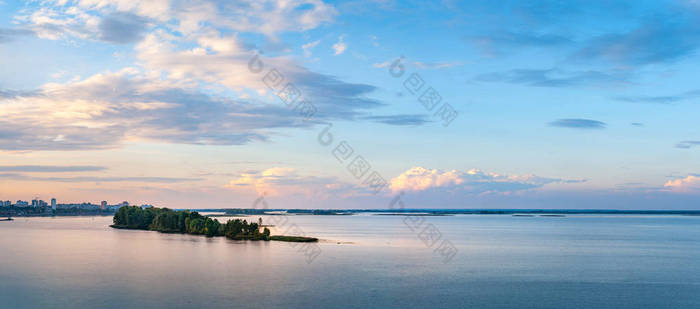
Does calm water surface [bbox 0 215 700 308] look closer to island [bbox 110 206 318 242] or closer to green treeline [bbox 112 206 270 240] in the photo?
island [bbox 110 206 318 242]

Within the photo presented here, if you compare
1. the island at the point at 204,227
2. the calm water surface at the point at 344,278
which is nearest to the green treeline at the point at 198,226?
the island at the point at 204,227

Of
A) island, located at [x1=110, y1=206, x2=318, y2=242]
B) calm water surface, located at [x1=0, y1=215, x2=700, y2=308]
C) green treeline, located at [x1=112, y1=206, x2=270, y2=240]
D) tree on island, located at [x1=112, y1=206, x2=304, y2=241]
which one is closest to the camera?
calm water surface, located at [x1=0, y1=215, x2=700, y2=308]

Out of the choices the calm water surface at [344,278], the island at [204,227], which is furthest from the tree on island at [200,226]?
the calm water surface at [344,278]

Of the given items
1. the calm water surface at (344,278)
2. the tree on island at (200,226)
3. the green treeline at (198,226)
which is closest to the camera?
the calm water surface at (344,278)

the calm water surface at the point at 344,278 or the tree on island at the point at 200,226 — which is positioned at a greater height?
the tree on island at the point at 200,226

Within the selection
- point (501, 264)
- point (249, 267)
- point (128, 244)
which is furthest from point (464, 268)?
point (128, 244)

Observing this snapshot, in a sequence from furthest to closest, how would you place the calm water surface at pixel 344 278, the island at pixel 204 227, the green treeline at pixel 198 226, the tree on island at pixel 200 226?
the green treeline at pixel 198 226, the tree on island at pixel 200 226, the island at pixel 204 227, the calm water surface at pixel 344 278

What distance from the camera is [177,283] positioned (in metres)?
67.2

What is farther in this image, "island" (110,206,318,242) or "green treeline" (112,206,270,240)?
"green treeline" (112,206,270,240)

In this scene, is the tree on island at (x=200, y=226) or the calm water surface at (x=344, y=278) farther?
the tree on island at (x=200, y=226)

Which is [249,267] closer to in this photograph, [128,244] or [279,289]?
[279,289]

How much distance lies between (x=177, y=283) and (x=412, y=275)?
100 feet

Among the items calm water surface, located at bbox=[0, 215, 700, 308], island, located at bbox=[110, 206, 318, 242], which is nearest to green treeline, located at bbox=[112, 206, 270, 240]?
island, located at bbox=[110, 206, 318, 242]

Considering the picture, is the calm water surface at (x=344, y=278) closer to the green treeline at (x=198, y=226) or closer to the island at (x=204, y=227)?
the island at (x=204, y=227)
